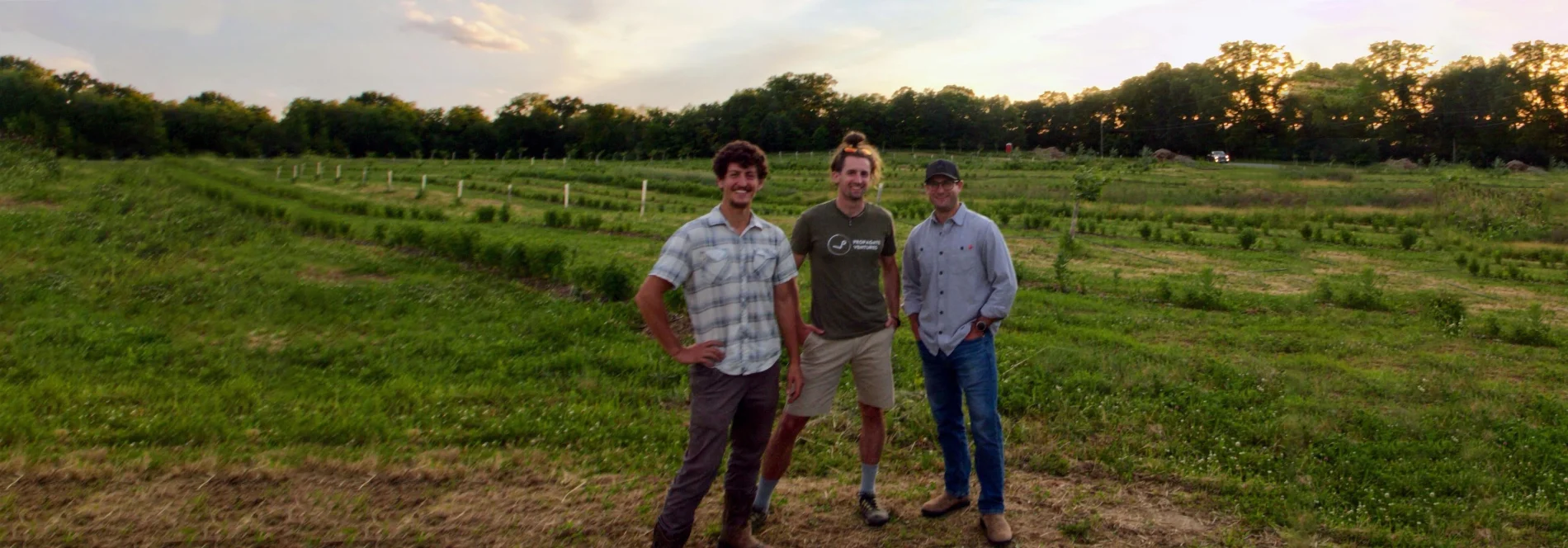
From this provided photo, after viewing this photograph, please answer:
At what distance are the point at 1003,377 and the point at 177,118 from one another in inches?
1939

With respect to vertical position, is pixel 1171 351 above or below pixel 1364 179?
below

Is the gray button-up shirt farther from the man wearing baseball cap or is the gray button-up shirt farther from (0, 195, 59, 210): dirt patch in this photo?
(0, 195, 59, 210): dirt patch

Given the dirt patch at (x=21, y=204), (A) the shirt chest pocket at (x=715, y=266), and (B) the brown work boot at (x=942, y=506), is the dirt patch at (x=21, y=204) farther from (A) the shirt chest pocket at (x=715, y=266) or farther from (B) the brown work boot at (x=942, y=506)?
(B) the brown work boot at (x=942, y=506)

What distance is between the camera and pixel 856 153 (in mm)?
3969

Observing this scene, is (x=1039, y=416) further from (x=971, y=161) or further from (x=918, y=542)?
(x=971, y=161)

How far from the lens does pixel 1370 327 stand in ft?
33.4

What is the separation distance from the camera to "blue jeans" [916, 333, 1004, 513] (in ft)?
13.1

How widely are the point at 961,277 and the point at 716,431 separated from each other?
125 cm

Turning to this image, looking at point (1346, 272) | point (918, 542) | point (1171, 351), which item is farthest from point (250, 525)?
point (1346, 272)

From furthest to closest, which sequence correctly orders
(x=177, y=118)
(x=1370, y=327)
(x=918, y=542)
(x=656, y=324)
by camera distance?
(x=177, y=118) → (x=1370, y=327) → (x=918, y=542) → (x=656, y=324)

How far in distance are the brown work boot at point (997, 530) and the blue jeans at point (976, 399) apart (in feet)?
0.10

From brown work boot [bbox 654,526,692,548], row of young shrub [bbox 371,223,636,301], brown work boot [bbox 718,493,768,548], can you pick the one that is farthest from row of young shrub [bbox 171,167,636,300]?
brown work boot [bbox 654,526,692,548]

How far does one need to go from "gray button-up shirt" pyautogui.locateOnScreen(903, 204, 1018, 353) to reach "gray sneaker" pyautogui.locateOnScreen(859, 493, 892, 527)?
2.51 ft

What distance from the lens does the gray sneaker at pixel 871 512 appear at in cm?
426
